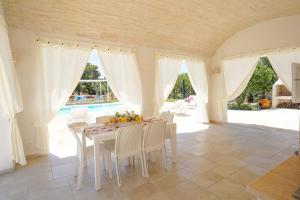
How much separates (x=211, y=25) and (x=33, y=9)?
162 inches

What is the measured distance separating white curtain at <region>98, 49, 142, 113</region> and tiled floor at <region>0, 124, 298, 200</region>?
65.6 inches

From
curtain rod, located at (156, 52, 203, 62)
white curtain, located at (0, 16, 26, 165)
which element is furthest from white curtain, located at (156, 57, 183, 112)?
white curtain, located at (0, 16, 26, 165)

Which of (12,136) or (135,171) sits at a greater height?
(12,136)

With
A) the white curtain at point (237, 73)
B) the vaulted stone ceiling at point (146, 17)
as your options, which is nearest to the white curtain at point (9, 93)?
the vaulted stone ceiling at point (146, 17)

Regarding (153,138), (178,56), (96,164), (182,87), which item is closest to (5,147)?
(96,164)

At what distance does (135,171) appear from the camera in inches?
116

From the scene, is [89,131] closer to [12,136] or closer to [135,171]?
[135,171]

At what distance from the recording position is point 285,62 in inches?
186

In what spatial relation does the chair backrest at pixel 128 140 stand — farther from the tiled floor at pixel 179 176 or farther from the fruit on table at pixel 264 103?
the fruit on table at pixel 264 103

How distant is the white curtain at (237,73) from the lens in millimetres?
5484

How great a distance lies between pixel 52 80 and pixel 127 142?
2224 mm

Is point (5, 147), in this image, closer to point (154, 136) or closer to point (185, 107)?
point (154, 136)

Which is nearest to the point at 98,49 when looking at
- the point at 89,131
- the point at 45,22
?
the point at 45,22

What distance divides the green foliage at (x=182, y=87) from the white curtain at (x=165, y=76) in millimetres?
7140
